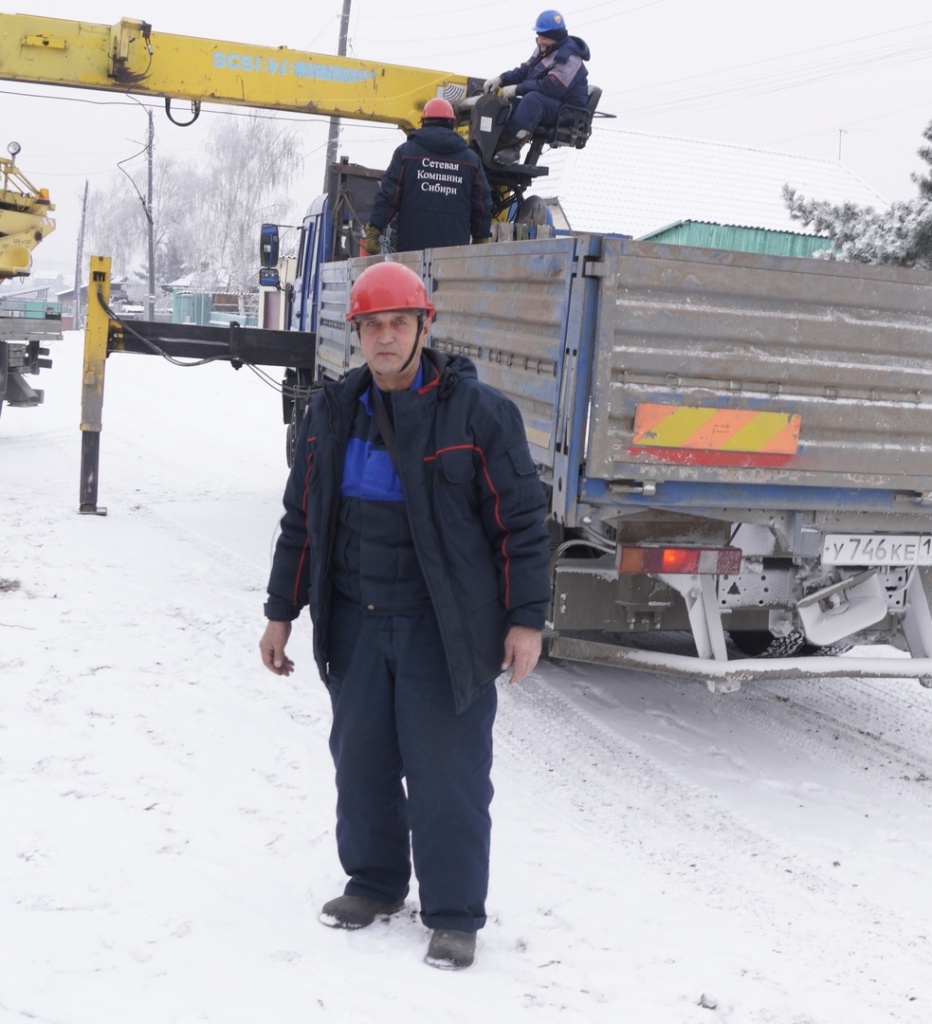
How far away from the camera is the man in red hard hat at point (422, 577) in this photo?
10.4 ft

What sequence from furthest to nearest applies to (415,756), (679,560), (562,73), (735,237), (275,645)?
1. (735,237)
2. (562,73)
3. (679,560)
4. (275,645)
5. (415,756)

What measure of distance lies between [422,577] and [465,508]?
0.76 feet

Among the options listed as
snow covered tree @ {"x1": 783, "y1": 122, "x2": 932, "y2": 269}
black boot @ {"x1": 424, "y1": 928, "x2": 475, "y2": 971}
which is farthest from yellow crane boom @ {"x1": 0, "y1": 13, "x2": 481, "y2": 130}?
black boot @ {"x1": 424, "y1": 928, "x2": 475, "y2": 971}

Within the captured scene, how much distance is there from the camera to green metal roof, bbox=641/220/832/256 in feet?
101

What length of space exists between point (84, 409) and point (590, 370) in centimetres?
578

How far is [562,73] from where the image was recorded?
26.3 ft

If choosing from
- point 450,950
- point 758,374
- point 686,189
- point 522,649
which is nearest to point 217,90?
point 758,374

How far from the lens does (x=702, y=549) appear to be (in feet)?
15.5

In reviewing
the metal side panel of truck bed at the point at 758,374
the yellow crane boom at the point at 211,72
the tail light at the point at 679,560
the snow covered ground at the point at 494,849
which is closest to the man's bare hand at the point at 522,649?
the snow covered ground at the point at 494,849

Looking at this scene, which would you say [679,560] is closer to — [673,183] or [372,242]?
[372,242]

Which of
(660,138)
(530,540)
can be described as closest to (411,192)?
(530,540)

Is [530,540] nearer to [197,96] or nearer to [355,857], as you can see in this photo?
[355,857]

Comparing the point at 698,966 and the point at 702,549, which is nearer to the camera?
the point at 698,966

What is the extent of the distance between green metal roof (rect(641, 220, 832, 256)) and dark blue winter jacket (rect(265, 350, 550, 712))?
2837 centimetres
